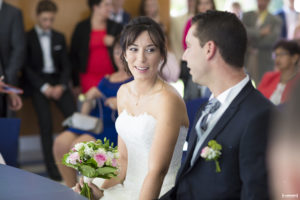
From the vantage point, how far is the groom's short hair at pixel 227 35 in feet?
7.45

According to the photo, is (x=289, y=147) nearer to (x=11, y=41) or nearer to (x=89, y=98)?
(x=89, y=98)

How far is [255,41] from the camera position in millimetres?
6910

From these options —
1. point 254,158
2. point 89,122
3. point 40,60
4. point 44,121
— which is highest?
point 254,158

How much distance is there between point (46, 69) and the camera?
6641mm

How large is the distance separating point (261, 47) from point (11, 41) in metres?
3.31

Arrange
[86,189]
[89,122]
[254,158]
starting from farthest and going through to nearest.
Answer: [89,122] < [86,189] < [254,158]

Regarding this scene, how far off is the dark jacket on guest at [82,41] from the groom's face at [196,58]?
162 inches

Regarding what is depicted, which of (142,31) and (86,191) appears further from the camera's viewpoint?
(142,31)

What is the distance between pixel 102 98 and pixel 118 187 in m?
2.07

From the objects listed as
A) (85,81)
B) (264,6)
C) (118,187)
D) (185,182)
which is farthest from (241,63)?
(264,6)

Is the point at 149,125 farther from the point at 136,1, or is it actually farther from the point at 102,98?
the point at 136,1

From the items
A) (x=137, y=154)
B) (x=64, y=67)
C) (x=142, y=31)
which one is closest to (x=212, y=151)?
(x=137, y=154)

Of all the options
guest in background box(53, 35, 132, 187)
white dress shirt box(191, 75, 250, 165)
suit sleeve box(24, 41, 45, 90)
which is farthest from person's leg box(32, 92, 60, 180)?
white dress shirt box(191, 75, 250, 165)

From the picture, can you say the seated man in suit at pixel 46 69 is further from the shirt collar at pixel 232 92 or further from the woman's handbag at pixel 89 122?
the shirt collar at pixel 232 92
